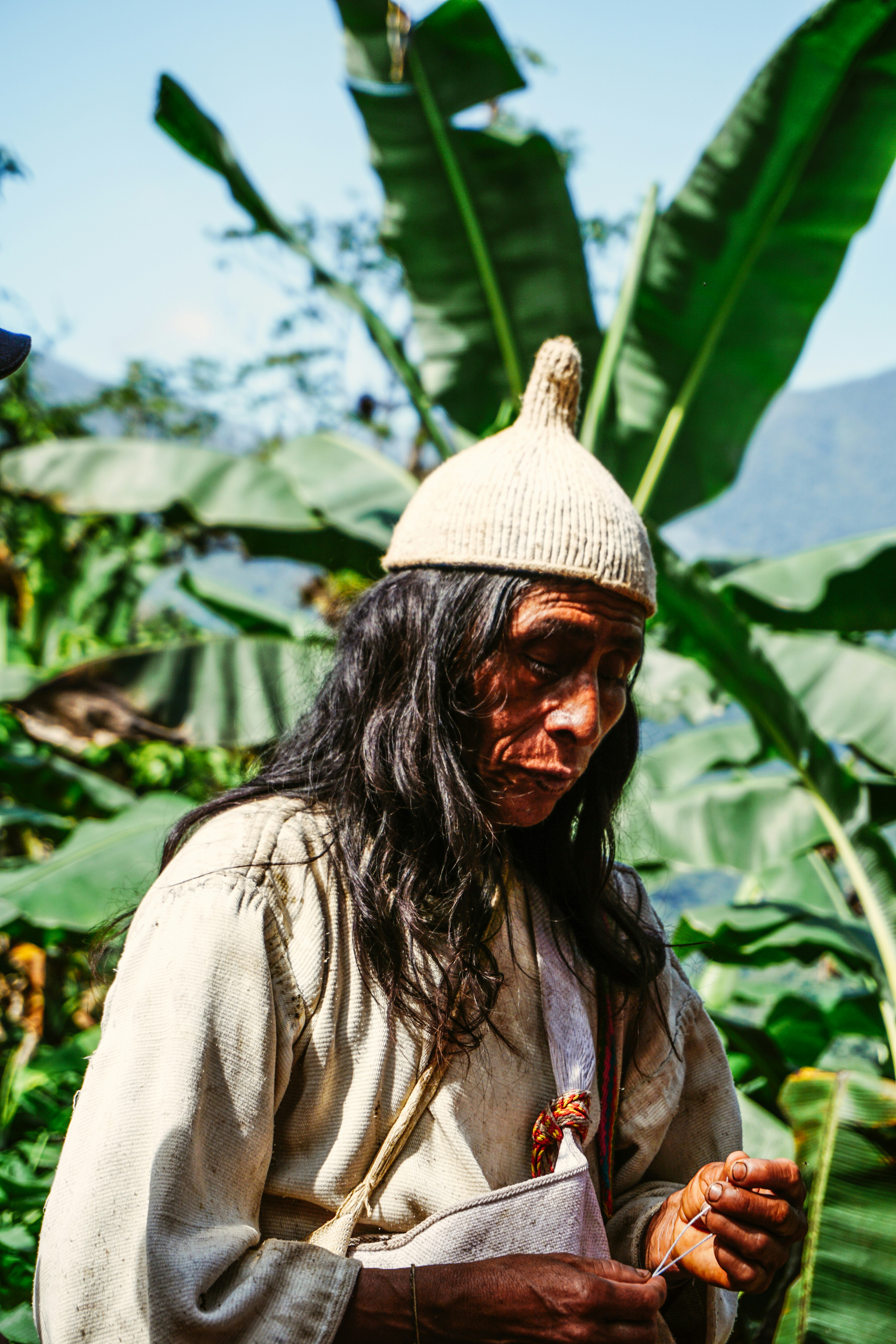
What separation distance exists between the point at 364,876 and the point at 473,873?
5.6 inches

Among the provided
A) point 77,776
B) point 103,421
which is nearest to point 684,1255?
point 77,776

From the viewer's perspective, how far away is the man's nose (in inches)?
49.7

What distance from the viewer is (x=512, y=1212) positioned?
1120 millimetres

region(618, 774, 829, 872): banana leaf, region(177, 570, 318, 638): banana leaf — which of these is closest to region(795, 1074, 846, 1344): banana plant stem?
region(618, 774, 829, 872): banana leaf

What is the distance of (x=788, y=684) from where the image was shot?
3479 mm

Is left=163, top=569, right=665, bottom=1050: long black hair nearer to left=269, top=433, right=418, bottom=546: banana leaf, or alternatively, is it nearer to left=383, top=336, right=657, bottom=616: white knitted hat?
left=383, top=336, right=657, bottom=616: white knitted hat

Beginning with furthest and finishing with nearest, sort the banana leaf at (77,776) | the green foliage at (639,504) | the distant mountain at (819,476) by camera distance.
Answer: the distant mountain at (819,476)
the banana leaf at (77,776)
the green foliage at (639,504)

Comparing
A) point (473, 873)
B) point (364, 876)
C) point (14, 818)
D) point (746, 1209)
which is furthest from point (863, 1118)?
point (14, 818)

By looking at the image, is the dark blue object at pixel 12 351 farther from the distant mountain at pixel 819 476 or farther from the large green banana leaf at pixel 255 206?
the distant mountain at pixel 819 476

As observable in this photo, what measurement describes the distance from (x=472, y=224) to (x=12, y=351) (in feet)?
7.75

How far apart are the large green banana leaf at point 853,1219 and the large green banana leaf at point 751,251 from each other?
2.16 meters

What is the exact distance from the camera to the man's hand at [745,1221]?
1.14 meters

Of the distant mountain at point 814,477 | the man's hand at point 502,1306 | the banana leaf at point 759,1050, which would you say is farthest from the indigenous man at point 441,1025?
the distant mountain at point 814,477

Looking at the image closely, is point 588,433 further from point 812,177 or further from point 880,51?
point 880,51
